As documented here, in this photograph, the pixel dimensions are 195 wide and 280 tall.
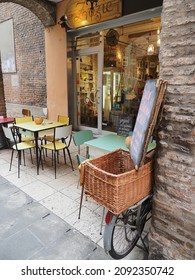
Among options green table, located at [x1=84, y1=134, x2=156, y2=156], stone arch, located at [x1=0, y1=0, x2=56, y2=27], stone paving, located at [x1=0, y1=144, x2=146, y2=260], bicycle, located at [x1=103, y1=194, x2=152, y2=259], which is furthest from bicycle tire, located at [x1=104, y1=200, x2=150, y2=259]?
stone arch, located at [x1=0, y1=0, x2=56, y2=27]

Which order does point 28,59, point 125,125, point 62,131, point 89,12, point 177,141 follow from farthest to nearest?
point 28,59, point 89,12, point 62,131, point 125,125, point 177,141

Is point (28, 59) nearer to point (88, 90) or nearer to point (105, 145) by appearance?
point (88, 90)

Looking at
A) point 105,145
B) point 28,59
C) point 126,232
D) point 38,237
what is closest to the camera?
point 126,232

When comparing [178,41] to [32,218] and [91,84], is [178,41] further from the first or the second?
[91,84]

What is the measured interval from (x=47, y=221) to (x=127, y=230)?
95cm

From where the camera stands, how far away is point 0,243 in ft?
6.49

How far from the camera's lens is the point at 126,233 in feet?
6.03

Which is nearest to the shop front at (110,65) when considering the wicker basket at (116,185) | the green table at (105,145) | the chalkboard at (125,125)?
the chalkboard at (125,125)

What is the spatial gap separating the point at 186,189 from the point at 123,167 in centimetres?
61

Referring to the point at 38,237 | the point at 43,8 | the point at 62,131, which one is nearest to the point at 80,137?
the point at 62,131

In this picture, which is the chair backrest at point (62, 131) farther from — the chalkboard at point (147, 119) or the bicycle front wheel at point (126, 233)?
the chalkboard at point (147, 119)

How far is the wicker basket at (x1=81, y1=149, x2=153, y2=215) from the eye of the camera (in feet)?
4.29

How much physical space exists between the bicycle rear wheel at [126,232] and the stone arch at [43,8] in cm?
591

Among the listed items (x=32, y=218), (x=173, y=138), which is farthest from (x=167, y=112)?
(x=32, y=218)
